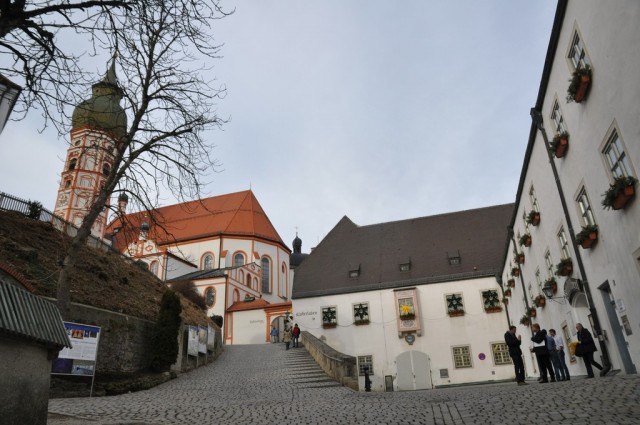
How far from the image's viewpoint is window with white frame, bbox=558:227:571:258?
14232mm

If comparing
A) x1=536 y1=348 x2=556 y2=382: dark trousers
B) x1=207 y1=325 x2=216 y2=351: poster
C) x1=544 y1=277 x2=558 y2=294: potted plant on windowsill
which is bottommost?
x1=536 y1=348 x2=556 y2=382: dark trousers

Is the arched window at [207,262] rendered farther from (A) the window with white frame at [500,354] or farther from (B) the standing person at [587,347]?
(B) the standing person at [587,347]

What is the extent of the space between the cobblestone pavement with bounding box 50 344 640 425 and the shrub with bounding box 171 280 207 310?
2366 cm

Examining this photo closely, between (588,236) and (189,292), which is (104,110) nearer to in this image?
(588,236)

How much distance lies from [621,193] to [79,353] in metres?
14.5

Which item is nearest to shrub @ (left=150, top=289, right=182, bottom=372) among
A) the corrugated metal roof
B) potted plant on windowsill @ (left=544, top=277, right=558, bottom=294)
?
the corrugated metal roof

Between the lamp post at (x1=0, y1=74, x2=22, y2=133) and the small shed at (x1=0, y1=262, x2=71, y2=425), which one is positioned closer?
the small shed at (x1=0, y1=262, x2=71, y2=425)

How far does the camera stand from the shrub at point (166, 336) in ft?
61.5

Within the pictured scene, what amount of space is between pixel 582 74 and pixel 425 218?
2923 cm

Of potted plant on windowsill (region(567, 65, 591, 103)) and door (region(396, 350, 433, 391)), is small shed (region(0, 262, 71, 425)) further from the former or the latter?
door (region(396, 350, 433, 391))

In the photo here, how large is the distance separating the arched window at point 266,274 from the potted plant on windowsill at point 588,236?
1721 inches

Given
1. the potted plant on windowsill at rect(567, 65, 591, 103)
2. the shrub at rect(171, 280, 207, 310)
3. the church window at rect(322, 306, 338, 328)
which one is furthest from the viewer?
the shrub at rect(171, 280, 207, 310)

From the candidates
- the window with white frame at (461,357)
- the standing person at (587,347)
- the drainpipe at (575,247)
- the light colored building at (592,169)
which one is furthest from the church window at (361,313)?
the standing person at (587,347)

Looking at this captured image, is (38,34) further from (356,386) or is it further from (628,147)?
(356,386)
